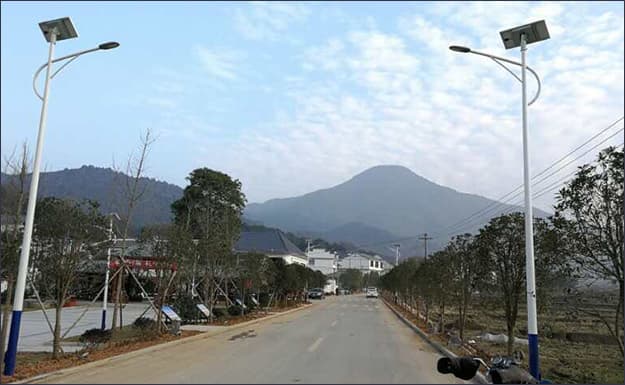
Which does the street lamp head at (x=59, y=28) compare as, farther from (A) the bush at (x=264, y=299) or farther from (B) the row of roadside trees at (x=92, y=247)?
(A) the bush at (x=264, y=299)

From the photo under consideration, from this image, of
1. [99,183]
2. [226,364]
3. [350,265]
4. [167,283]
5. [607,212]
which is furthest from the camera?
[350,265]

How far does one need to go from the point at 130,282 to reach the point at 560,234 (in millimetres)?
36641

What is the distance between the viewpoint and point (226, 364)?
36.5 feet

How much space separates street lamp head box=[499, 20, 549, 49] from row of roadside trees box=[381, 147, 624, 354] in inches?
126

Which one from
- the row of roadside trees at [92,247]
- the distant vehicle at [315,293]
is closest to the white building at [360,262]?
the distant vehicle at [315,293]

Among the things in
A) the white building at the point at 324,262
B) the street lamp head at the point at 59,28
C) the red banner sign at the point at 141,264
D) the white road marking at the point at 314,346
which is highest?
the street lamp head at the point at 59,28

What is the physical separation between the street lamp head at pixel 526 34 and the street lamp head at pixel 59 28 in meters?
9.24

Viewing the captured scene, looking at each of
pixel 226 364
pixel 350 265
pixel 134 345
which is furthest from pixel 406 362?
pixel 350 265

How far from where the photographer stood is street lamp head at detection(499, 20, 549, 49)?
11305 mm

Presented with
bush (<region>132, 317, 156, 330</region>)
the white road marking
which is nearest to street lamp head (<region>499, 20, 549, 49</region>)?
the white road marking

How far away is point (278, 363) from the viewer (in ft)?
37.4

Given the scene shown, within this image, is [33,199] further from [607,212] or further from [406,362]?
[607,212]

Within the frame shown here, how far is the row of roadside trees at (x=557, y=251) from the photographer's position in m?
9.35

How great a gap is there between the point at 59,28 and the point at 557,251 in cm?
1106
